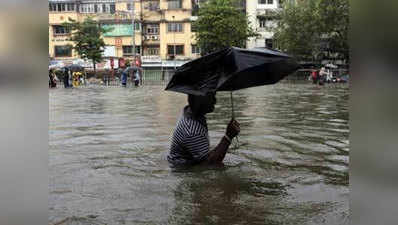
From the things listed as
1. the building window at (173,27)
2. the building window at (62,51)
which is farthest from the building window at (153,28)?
the building window at (62,51)

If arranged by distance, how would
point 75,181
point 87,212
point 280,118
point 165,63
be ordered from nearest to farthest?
point 87,212
point 75,181
point 280,118
point 165,63

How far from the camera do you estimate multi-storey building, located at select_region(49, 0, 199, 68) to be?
52469 millimetres

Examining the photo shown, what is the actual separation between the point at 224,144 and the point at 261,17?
48.2 metres

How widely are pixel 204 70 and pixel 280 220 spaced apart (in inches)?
68.3

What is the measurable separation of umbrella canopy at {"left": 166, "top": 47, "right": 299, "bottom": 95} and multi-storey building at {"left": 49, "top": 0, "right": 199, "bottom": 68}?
4767cm

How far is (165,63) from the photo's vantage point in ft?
171

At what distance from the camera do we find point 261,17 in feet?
168

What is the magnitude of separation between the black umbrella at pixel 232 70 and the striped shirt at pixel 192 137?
396 mm

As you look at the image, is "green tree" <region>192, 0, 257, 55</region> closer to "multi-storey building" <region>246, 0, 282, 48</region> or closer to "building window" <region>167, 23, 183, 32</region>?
"multi-storey building" <region>246, 0, 282, 48</region>

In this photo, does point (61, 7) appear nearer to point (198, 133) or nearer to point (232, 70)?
point (198, 133)

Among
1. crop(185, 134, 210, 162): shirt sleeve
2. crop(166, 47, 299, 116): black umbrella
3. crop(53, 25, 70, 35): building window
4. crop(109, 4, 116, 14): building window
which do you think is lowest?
crop(185, 134, 210, 162): shirt sleeve

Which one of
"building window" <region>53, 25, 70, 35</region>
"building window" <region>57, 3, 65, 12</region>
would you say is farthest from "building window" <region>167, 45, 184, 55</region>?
"building window" <region>57, 3, 65, 12</region>
